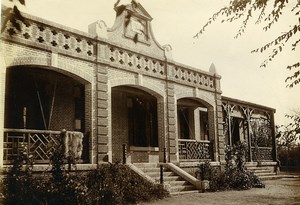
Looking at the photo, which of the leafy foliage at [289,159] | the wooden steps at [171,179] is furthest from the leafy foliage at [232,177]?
the leafy foliage at [289,159]

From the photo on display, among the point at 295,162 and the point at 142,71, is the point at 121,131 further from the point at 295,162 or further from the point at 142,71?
the point at 295,162

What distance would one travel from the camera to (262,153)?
70.5 ft

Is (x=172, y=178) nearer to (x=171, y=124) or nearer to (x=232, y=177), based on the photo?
(x=171, y=124)

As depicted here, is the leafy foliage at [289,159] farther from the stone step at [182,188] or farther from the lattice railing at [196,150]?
the stone step at [182,188]

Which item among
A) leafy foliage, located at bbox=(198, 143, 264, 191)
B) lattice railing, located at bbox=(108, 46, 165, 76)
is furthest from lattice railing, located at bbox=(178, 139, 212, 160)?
lattice railing, located at bbox=(108, 46, 165, 76)

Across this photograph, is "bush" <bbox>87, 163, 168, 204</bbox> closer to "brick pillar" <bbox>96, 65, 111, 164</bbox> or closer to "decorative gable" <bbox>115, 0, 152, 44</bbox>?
"brick pillar" <bbox>96, 65, 111, 164</bbox>

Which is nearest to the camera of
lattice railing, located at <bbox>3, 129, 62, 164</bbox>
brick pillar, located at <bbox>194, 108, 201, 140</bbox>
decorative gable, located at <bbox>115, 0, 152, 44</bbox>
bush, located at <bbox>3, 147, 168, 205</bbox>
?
bush, located at <bbox>3, 147, 168, 205</bbox>

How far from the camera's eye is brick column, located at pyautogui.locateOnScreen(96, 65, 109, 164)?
1110cm

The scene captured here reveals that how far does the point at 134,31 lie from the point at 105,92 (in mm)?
3496

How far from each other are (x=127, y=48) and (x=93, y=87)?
224cm

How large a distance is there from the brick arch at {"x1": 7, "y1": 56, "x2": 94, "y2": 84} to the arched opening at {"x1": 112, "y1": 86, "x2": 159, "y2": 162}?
132 inches

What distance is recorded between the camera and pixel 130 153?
15.2m

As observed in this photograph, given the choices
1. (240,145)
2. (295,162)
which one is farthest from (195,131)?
(295,162)

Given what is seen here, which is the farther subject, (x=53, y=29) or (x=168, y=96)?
(x=168, y=96)
